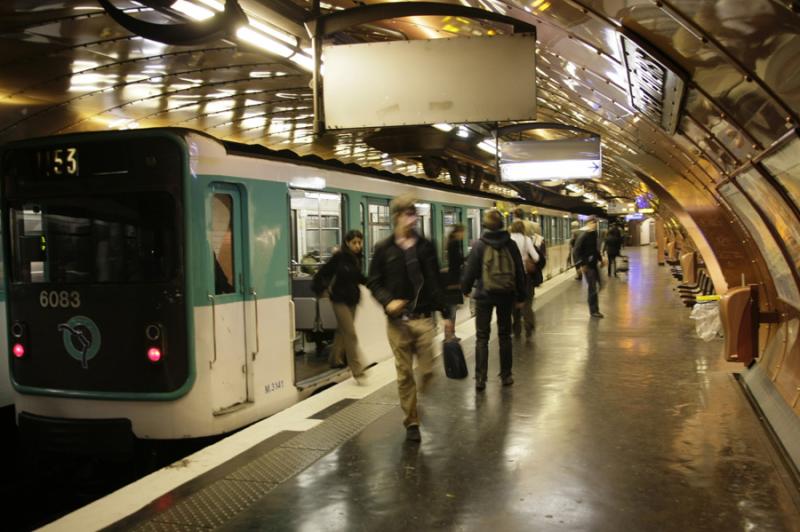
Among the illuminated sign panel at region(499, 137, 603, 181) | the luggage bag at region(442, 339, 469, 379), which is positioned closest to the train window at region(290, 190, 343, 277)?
the luggage bag at region(442, 339, 469, 379)

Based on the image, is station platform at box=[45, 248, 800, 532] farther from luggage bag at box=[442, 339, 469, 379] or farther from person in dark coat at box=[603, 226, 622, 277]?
person in dark coat at box=[603, 226, 622, 277]

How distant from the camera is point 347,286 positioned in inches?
286

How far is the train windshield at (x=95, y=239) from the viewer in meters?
5.41

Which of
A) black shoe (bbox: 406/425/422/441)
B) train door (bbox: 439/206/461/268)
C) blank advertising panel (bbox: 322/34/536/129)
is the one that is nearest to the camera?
black shoe (bbox: 406/425/422/441)

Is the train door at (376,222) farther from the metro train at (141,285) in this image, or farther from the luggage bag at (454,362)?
the luggage bag at (454,362)

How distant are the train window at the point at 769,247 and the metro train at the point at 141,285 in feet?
13.2

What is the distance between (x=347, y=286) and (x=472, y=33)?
11.6ft

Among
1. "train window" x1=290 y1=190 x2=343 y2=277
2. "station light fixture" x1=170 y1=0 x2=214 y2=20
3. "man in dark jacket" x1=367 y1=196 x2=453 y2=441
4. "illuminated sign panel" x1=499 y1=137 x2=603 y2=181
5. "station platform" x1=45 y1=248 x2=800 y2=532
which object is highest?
"station light fixture" x1=170 y1=0 x2=214 y2=20

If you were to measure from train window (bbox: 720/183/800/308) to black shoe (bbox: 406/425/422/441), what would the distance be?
2.91m

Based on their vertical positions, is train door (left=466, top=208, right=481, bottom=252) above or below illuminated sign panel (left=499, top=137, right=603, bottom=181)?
below

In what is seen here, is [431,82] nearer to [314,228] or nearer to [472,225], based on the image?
[314,228]

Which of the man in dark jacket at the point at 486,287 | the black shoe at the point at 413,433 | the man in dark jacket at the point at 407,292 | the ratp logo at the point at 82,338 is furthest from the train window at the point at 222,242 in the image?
the man in dark jacket at the point at 486,287

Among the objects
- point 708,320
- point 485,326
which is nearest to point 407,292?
point 485,326

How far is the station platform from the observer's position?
3.94 metres
